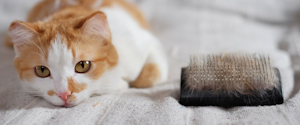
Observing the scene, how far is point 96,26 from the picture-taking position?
897mm

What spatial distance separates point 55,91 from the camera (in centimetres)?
82

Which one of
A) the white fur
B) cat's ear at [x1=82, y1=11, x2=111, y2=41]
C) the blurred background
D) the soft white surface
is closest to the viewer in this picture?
the soft white surface

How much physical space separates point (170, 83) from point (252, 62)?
34 cm

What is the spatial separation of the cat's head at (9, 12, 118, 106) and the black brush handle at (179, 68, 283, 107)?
295 millimetres

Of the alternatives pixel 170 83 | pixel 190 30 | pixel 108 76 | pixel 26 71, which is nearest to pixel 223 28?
pixel 190 30

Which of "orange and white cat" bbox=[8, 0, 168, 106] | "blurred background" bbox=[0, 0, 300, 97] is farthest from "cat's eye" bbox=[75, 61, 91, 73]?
"blurred background" bbox=[0, 0, 300, 97]

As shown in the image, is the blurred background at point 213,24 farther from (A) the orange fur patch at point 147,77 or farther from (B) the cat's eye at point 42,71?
(B) the cat's eye at point 42,71

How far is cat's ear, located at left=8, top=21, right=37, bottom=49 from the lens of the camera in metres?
0.85

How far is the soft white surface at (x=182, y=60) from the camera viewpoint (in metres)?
0.76

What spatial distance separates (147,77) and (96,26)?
324mm

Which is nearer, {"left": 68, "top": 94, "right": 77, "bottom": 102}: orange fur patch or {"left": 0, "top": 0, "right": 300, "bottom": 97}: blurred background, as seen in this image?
{"left": 68, "top": 94, "right": 77, "bottom": 102}: orange fur patch

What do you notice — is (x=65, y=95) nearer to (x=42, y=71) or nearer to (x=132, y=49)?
(x=42, y=71)

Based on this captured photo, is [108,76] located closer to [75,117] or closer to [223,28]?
[75,117]

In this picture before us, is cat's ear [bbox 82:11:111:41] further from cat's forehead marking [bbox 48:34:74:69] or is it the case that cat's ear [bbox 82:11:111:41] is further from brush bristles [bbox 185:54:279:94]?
brush bristles [bbox 185:54:279:94]
